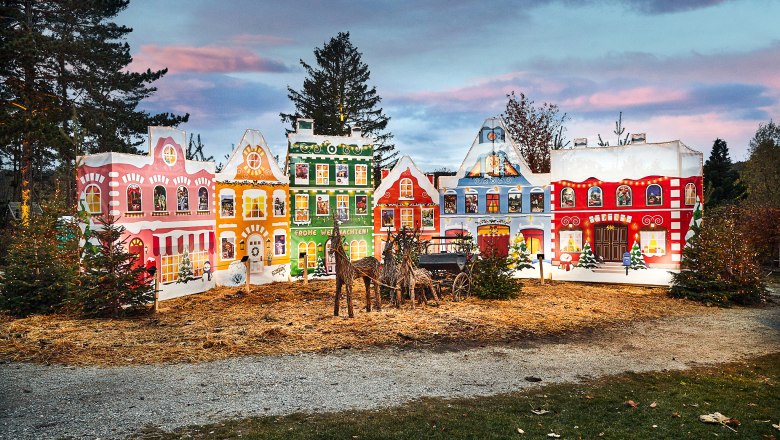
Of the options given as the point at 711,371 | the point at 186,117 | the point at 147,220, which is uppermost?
the point at 186,117

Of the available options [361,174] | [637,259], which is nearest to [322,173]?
[361,174]

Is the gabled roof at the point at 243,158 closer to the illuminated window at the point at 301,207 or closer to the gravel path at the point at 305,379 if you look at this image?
the illuminated window at the point at 301,207

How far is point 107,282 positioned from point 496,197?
64.1ft

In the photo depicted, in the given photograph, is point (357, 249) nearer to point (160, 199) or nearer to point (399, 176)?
point (399, 176)

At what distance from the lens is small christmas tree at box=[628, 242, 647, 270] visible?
2673cm

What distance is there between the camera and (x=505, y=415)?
8.64m

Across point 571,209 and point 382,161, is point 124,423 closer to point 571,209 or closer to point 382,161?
point 571,209

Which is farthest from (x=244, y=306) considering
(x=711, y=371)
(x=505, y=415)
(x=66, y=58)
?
(x=66, y=58)

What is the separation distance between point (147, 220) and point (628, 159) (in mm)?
23061

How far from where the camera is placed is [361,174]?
29531 mm

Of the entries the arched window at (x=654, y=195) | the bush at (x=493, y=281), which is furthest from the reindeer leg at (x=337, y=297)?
the arched window at (x=654, y=195)

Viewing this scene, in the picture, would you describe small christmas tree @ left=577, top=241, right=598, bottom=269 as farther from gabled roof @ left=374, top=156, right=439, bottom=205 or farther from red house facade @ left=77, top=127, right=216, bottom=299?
red house facade @ left=77, top=127, right=216, bottom=299

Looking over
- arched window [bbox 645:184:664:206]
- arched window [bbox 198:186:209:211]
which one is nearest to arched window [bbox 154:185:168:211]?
arched window [bbox 198:186:209:211]

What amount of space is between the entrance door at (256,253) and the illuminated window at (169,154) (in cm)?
568
